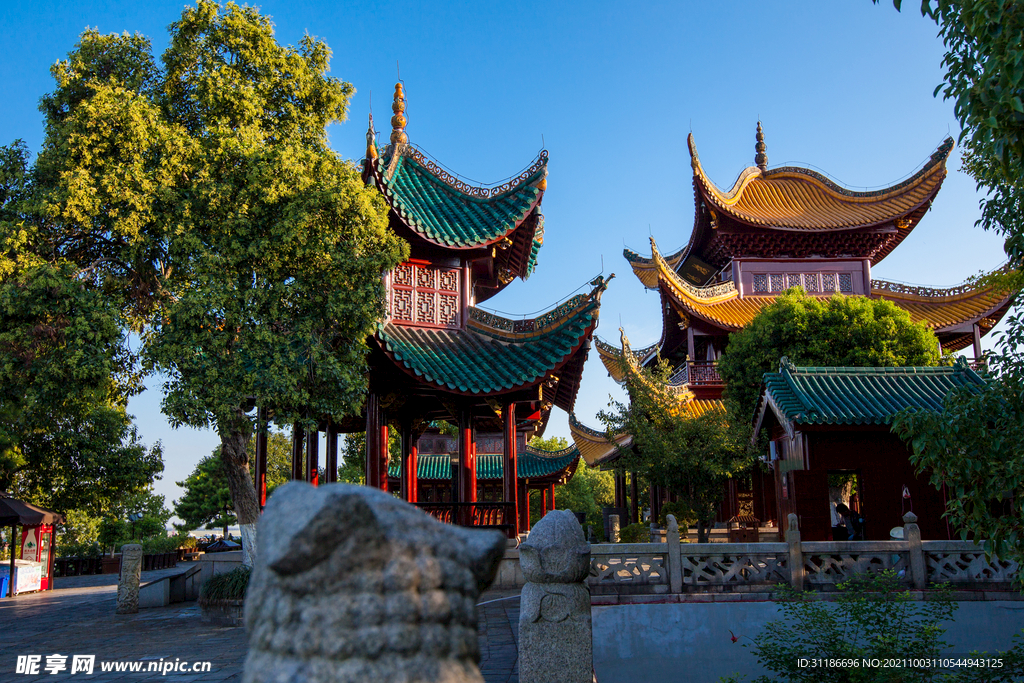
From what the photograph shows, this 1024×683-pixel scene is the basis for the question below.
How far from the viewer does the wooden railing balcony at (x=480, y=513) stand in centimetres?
1171

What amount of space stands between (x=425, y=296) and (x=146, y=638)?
6687 mm

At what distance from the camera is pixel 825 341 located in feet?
65.8

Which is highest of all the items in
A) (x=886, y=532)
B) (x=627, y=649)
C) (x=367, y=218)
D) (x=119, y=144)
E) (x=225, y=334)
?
(x=119, y=144)

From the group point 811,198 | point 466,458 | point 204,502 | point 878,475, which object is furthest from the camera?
point 204,502

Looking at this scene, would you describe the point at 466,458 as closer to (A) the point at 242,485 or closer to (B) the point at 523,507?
(A) the point at 242,485

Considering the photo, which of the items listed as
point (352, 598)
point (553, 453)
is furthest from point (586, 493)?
point (352, 598)

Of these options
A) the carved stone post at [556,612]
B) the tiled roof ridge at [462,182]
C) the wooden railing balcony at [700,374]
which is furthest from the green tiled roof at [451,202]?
the wooden railing balcony at [700,374]

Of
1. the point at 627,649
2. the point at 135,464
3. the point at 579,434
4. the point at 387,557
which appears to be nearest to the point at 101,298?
the point at 627,649

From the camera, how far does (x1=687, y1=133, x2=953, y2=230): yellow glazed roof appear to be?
1033 inches

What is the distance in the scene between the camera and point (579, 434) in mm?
29031

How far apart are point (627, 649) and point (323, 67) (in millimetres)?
9389

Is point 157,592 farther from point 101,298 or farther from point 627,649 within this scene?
point 627,649

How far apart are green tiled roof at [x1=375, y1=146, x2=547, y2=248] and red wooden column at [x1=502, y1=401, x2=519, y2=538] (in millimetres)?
3085

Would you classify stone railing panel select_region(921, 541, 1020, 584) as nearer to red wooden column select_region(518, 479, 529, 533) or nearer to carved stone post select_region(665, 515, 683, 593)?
carved stone post select_region(665, 515, 683, 593)
